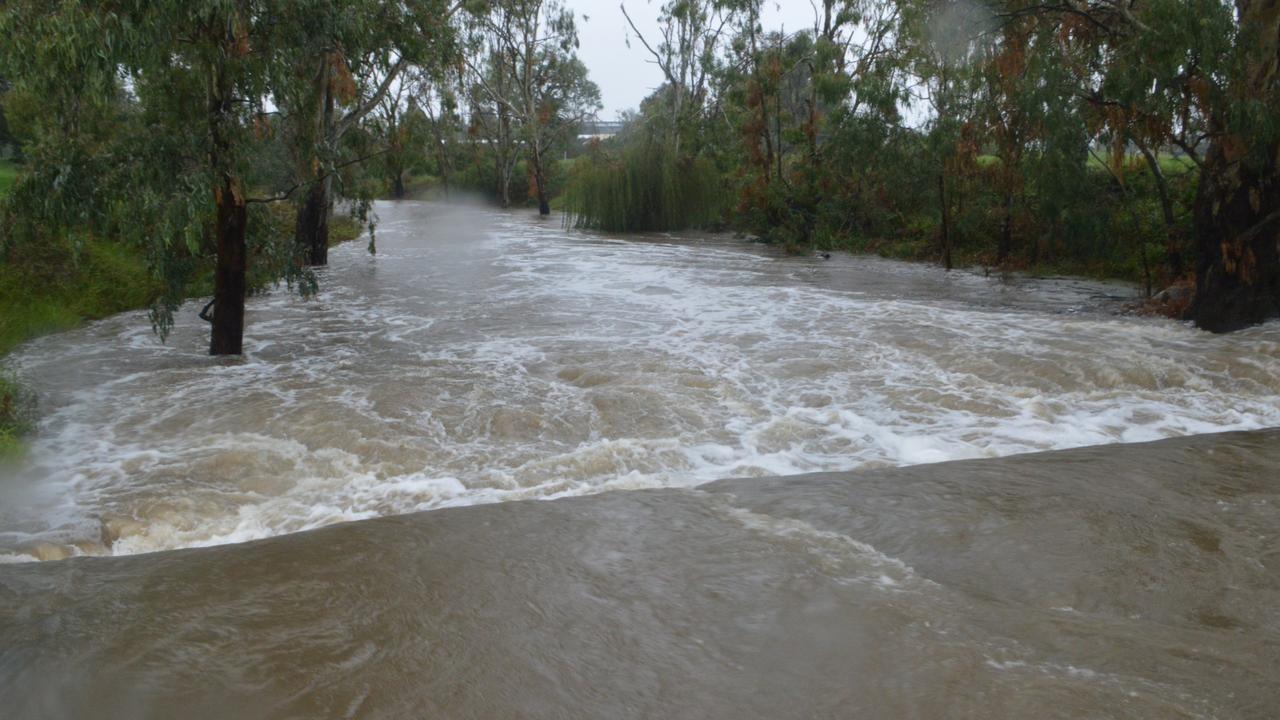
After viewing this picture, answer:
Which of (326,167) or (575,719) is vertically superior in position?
(326,167)

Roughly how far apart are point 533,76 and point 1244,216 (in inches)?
1397

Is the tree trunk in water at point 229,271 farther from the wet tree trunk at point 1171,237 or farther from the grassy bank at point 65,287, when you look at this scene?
the wet tree trunk at point 1171,237

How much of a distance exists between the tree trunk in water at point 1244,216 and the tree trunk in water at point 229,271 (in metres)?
9.95

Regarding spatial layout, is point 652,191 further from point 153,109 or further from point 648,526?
point 648,526

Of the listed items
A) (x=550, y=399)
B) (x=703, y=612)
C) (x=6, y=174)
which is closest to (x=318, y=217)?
(x=6, y=174)

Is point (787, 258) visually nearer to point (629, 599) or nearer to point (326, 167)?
point (326, 167)

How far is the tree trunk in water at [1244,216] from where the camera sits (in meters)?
9.95

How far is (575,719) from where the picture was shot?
11.8 feet

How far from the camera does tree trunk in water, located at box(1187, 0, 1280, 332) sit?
32.6 ft

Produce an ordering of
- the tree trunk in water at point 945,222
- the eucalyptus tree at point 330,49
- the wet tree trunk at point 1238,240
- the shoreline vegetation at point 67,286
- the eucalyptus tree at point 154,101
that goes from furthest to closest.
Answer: the tree trunk in water at point 945,222 < the shoreline vegetation at point 67,286 < the wet tree trunk at point 1238,240 < the eucalyptus tree at point 330,49 < the eucalyptus tree at point 154,101

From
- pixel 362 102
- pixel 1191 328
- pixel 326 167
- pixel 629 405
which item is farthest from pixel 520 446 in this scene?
pixel 362 102

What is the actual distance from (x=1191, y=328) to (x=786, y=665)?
9342 mm

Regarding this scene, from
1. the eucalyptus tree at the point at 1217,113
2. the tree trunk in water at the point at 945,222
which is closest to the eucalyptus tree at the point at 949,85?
the tree trunk in water at the point at 945,222

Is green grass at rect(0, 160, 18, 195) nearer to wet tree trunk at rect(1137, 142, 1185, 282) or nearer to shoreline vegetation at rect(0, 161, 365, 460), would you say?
shoreline vegetation at rect(0, 161, 365, 460)
